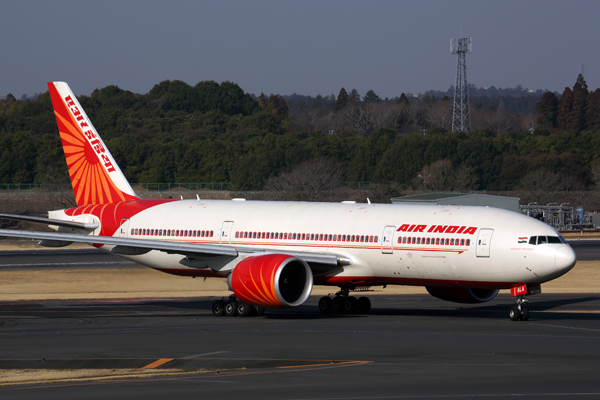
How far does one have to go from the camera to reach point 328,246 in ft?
121

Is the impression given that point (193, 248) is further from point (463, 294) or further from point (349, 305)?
point (463, 294)

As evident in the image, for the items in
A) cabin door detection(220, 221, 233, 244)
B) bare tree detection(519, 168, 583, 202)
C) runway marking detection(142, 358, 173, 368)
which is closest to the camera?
runway marking detection(142, 358, 173, 368)

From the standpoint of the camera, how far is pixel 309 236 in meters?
37.3

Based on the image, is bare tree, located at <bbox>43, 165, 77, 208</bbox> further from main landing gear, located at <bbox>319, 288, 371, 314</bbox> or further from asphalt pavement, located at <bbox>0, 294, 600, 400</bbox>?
main landing gear, located at <bbox>319, 288, 371, 314</bbox>

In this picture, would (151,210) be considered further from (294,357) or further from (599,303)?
(599,303)

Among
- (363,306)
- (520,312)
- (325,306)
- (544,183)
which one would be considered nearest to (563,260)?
(520,312)

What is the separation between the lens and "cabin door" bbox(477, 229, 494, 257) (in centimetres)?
3319

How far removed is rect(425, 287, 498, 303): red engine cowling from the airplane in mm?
51

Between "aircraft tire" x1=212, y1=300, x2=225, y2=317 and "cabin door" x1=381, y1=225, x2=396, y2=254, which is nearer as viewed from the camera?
"cabin door" x1=381, y1=225, x2=396, y2=254

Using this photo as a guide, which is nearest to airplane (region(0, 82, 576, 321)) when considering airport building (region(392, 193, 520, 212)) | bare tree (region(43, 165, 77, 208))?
airport building (region(392, 193, 520, 212))

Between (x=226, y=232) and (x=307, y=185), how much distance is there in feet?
261

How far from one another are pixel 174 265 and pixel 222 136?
13546cm

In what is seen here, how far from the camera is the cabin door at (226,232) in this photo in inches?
1548

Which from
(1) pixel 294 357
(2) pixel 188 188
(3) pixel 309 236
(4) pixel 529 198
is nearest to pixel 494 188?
(4) pixel 529 198
